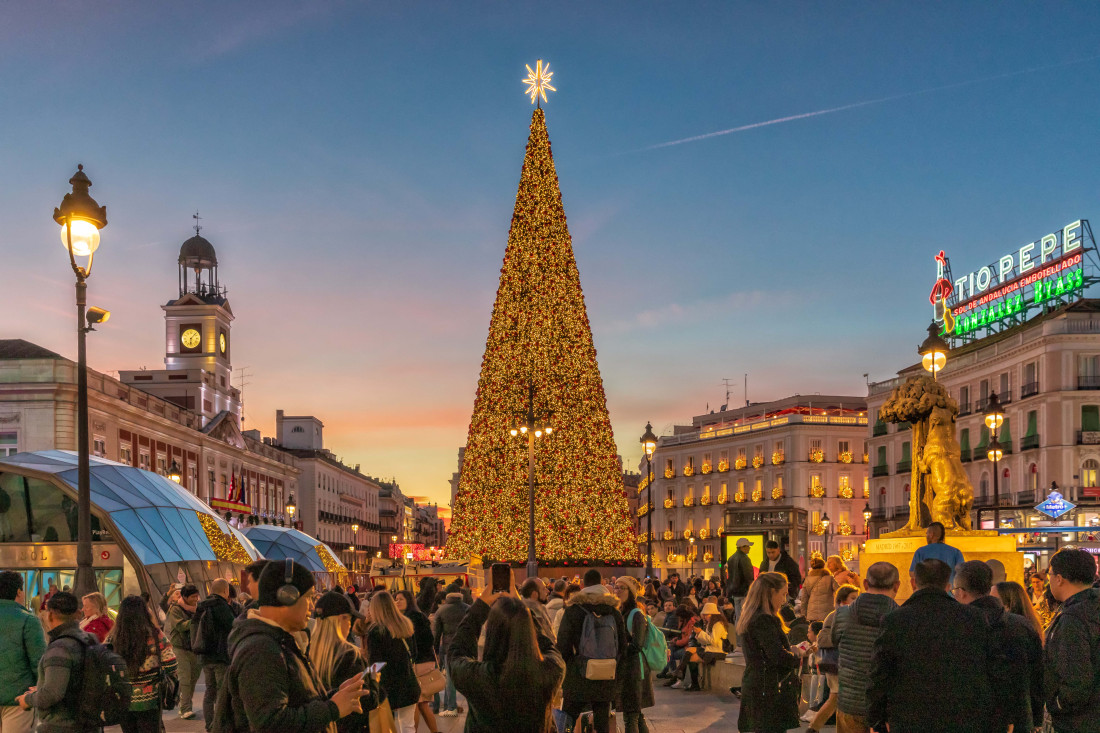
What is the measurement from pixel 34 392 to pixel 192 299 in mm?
45097

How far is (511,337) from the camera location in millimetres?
35438

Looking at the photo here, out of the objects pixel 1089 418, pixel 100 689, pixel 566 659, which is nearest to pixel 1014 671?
pixel 566 659

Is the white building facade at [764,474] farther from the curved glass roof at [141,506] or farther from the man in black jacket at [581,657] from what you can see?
the man in black jacket at [581,657]

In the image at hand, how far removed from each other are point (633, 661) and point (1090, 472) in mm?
50553

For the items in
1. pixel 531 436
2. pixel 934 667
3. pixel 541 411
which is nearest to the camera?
pixel 934 667

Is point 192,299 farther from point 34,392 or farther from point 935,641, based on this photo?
point 935,641

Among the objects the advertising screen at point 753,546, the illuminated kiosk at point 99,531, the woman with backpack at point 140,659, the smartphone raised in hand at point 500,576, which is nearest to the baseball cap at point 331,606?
the woman with backpack at point 140,659

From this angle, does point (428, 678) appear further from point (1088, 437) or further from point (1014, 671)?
point (1088, 437)

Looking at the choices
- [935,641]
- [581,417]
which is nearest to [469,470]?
[581,417]

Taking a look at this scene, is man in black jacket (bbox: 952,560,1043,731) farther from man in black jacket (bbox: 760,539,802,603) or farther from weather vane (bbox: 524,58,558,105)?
weather vane (bbox: 524,58,558,105)

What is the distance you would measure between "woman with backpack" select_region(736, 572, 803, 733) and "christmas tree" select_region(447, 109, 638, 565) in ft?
87.7

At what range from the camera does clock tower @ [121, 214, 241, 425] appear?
82.6 meters

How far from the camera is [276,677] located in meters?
4.59

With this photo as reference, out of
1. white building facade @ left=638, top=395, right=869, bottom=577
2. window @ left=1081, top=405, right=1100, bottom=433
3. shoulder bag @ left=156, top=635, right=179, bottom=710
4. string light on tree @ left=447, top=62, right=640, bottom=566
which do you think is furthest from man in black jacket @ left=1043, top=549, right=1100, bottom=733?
white building facade @ left=638, top=395, right=869, bottom=577
